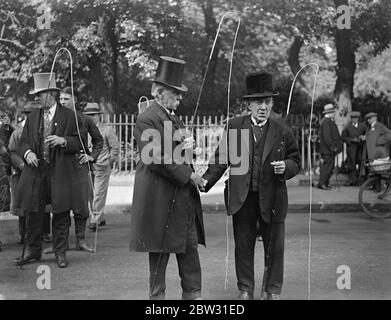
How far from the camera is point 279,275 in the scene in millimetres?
5285

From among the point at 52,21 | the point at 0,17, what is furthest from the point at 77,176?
the point at 52,21

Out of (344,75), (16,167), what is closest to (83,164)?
(16,167)

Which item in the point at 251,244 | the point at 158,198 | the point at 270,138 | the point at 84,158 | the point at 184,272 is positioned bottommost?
the point at 184,272

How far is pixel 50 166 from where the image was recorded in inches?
274

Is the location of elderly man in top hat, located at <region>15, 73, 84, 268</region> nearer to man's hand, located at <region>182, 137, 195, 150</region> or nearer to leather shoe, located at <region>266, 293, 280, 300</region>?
man's hand, located at <region>182, 137, 195, 150</region>

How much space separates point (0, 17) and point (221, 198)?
635 centimetres

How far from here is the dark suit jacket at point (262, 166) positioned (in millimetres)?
5215

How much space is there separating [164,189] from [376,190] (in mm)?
6859

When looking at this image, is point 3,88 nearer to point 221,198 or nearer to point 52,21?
point 52,21

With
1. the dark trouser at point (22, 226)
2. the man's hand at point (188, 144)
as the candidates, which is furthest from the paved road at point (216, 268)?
the man's hand at point (188, 144)

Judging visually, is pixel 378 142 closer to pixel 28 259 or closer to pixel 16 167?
pixel 16 167

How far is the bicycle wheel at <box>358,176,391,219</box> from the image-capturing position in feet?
35.2

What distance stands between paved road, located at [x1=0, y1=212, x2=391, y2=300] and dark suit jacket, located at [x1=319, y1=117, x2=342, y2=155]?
4191 mm

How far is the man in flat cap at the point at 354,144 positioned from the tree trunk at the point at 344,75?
1.74m
